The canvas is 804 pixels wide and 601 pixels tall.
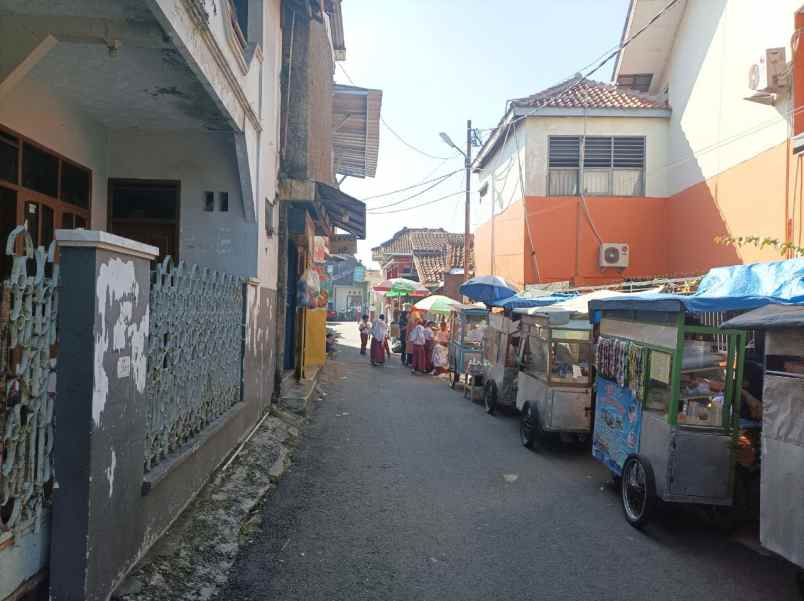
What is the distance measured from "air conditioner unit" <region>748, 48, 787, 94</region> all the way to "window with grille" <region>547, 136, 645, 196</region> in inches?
255

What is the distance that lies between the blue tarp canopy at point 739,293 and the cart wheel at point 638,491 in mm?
1535

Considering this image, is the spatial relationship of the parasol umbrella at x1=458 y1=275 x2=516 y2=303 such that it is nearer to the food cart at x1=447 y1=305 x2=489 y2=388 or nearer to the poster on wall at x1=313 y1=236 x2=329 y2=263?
the food cart at x1=447 y1=305 x2=489 y2=388

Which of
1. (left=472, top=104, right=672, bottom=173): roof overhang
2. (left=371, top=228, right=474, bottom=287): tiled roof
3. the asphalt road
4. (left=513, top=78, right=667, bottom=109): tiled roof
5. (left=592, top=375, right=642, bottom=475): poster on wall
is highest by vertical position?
(left=513, top=78, right=667, bottom=109): tiled roof

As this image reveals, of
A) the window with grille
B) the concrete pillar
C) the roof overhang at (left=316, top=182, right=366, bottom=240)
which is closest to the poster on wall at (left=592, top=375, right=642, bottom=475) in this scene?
the concrete pillar

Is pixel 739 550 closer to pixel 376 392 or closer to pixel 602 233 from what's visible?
pixel 376 392

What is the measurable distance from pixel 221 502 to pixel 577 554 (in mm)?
3172

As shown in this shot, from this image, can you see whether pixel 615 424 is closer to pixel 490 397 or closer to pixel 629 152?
pixel 490 397

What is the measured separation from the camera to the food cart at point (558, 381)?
8688mm

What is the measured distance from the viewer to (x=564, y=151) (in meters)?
17.1

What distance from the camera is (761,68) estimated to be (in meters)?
10.5

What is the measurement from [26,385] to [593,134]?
16.4 m

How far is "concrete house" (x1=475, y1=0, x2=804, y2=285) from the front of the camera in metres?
13.7

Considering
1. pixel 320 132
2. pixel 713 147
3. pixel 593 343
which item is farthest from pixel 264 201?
pixel 713 147

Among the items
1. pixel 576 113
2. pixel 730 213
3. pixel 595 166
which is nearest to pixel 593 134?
pixel 576 113
